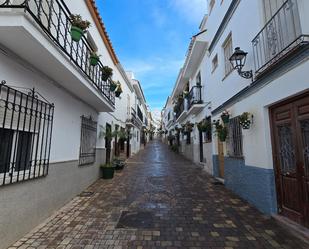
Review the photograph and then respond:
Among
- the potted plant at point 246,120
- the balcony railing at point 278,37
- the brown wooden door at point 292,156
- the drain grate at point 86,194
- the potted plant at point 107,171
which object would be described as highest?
the balcony railing at point 278,37

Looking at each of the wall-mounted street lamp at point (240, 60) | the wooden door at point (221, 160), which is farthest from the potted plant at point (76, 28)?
the wooden door at point (221, 160)

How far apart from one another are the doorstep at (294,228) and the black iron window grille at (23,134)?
16.2ft

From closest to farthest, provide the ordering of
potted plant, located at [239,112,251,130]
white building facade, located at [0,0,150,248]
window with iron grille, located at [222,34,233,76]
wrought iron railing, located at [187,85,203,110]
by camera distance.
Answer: white building facade, located at [0,0,150,248] → potted plant, located at [239,112,251,130] → window with iron grille, located at [222,34,233,76] → wrought iron railing, located at [187,85,203,110]

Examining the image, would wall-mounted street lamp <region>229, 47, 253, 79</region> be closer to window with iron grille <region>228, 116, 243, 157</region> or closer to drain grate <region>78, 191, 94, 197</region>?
window with iron grille <region>228, 116, 243, 157</region>

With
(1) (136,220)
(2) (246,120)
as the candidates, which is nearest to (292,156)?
(2) (246,120)

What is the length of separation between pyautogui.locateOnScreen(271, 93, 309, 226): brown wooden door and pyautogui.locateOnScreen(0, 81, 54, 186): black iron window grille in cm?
506

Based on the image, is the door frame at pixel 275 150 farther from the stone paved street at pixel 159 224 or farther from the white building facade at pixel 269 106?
the stone paved street at pixel 159 224

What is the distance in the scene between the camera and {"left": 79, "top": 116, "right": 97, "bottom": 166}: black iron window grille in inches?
267

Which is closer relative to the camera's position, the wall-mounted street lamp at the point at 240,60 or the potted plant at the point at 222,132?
the wall-mounted street lamp at the point at 240,60

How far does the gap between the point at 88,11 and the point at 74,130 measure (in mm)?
4319

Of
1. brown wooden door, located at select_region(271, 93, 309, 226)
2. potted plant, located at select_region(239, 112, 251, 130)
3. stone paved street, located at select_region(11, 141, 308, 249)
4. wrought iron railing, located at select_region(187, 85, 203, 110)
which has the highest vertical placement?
wrought iron railing, located at select_region(187, 85, 203, 110)

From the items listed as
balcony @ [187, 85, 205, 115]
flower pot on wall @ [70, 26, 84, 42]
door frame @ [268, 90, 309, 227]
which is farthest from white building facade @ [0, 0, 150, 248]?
balcony @ [187, 85, 205, 115]

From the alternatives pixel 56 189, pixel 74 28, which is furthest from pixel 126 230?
pixel 74 28

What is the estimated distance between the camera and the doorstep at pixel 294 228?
133 inches
